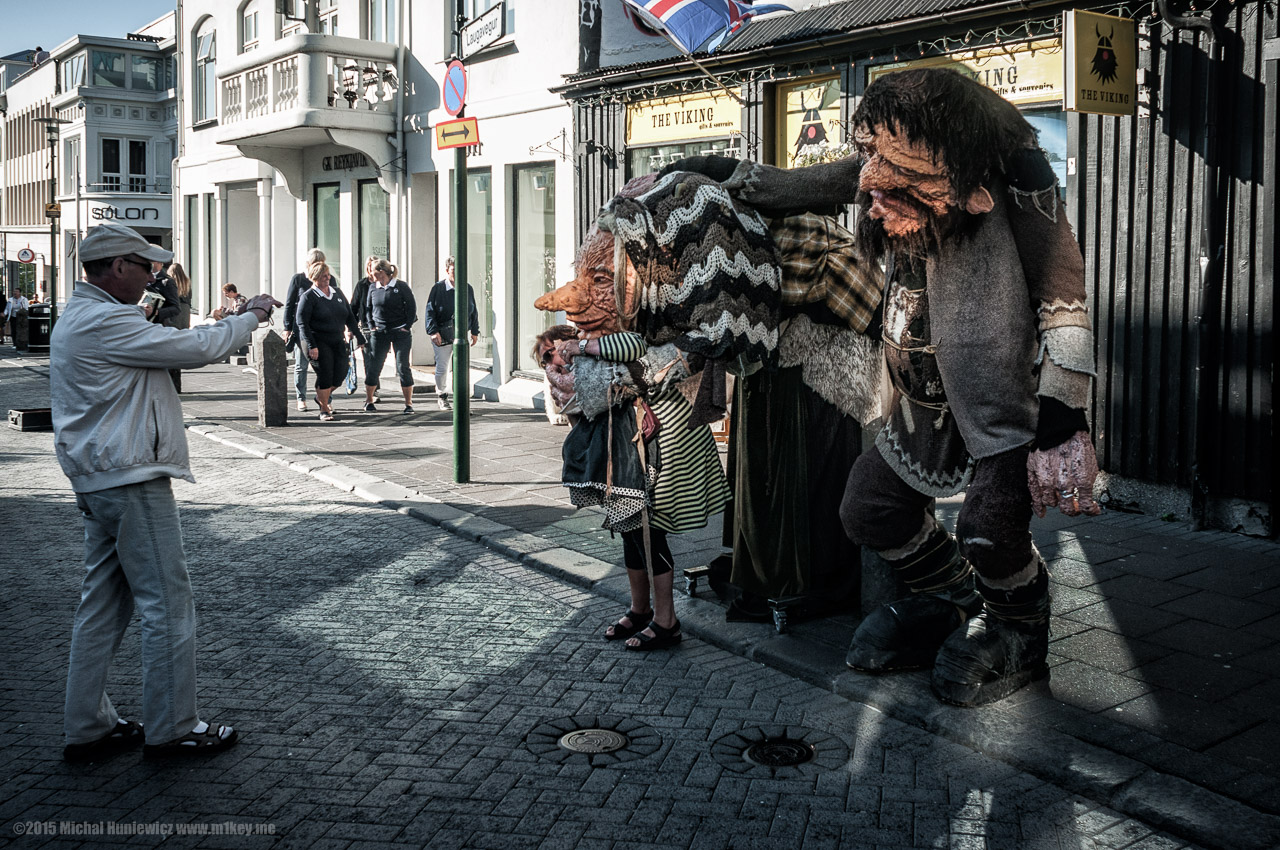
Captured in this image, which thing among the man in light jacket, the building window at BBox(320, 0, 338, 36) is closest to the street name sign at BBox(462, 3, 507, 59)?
the man in light jacket

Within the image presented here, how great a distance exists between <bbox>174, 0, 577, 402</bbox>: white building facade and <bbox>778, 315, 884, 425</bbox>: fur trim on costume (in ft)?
20.9

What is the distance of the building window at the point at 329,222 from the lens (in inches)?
822

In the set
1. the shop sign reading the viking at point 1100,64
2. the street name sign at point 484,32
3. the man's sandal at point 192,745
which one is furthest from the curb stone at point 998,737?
the street name sign at point 484,32

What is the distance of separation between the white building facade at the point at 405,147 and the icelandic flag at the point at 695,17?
1.51m

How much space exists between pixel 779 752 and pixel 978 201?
6.33ft

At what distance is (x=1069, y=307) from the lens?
13.0ft

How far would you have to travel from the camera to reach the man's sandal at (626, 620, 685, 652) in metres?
5.27

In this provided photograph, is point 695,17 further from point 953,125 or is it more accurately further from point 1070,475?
point 1070,475

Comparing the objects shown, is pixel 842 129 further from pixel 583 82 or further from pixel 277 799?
pixel 277 799

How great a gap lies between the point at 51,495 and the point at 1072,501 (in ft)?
26.5

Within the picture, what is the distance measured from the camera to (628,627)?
542 cm

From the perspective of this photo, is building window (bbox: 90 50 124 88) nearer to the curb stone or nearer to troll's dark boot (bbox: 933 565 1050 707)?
the curb stone

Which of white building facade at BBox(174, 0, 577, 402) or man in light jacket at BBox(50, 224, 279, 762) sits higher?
white building facade at BBox(174, 0, 577, 402)

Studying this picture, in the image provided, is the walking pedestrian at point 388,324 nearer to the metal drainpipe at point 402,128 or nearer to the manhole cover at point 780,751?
the metal drainpipe at point 402,128
